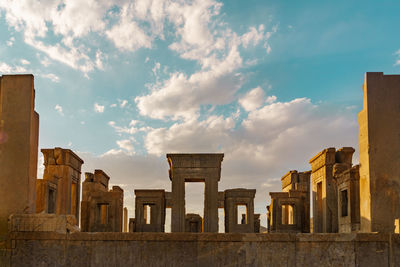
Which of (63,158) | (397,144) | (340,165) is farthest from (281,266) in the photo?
(63,158)

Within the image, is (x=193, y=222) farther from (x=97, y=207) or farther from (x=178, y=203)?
(x=178, y=203)

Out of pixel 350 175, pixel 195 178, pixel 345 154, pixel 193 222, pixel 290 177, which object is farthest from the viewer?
pixel 193 222

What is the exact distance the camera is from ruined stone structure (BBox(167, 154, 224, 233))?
540 inches

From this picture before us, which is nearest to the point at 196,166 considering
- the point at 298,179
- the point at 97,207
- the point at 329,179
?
the point at 329,179

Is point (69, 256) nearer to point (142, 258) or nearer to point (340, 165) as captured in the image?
point (142, 258)

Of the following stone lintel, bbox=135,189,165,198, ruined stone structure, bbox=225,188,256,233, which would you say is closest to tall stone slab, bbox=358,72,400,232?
ruined stone structure, bbox=225,188,256,233

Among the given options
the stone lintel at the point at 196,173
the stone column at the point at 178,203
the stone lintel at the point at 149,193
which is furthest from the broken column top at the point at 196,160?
the stone lintel at the point at 149,193

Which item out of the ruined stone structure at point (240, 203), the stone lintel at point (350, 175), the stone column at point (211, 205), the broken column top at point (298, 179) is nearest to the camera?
the stone lintel at point (350, 175)

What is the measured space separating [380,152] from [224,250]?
4.70 m

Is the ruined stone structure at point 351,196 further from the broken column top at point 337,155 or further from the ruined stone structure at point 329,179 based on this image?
the broken column top at point 337,155

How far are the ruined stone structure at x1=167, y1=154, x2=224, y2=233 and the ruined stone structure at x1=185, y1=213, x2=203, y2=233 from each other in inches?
415

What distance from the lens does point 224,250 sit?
8.21 meters

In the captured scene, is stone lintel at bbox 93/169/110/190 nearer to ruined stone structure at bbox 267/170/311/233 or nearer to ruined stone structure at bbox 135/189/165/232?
ruined stone structure at bbox 135/189/165/232

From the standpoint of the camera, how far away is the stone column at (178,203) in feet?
45.0
